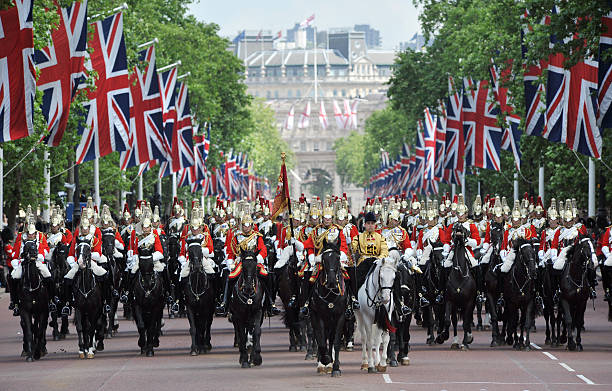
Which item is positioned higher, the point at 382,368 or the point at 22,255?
the point at 22,255

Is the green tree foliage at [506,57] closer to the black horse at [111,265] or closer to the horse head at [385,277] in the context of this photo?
the horse head at [385,277]

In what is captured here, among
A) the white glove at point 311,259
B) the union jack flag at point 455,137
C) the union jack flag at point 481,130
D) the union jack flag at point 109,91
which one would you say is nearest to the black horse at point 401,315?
the white glove at point 311,259

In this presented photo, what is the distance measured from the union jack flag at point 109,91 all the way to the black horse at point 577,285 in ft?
54.3

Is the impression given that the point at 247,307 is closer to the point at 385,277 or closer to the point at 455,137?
the point at 385,277

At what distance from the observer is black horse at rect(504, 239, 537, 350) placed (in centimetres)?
2402

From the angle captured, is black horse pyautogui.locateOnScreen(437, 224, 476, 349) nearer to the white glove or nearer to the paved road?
the paved road

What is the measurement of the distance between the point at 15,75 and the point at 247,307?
4957 mm

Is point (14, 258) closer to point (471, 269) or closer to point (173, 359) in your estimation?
point (173, 359)

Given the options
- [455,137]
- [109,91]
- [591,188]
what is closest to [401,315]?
[109,91]

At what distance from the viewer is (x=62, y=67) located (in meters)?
32.3

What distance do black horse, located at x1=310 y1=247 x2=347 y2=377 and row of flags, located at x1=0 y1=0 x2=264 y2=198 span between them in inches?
209

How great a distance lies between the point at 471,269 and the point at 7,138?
325 inches

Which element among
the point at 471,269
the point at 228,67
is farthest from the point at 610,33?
the point at 228,67

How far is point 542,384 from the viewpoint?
18516 mm
